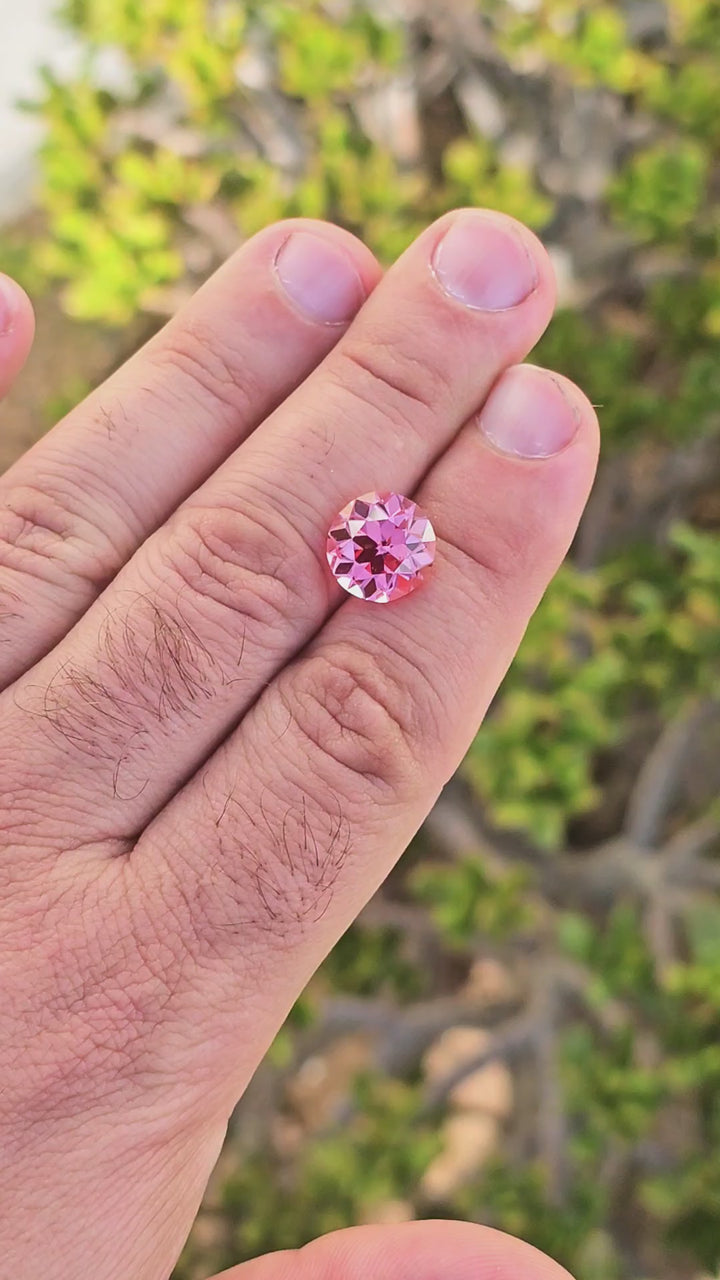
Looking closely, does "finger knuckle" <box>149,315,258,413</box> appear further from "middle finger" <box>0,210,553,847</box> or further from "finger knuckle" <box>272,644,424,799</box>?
"finger knuckle" <box>272,644,424,799</box>

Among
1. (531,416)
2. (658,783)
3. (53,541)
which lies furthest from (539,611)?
(53,541)

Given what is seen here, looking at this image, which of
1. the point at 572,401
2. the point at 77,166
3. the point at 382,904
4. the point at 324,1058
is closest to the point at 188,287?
the point at 77,166

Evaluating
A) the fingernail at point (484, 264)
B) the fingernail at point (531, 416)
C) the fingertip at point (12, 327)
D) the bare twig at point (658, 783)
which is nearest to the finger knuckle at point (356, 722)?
the fingernail at point (531, 416)

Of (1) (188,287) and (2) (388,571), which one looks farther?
(1) (188,287)

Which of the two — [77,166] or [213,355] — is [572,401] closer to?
[213,355]

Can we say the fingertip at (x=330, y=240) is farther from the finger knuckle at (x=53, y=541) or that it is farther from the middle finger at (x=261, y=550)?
the finger knuckle at (x=53, y=541)

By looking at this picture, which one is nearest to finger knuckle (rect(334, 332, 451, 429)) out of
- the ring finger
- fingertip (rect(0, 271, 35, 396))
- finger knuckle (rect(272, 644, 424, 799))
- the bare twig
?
the ring finger

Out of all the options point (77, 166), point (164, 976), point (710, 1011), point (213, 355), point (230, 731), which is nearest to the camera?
point (164, 976)

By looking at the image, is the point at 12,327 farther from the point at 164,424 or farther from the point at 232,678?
the point at 232,678
